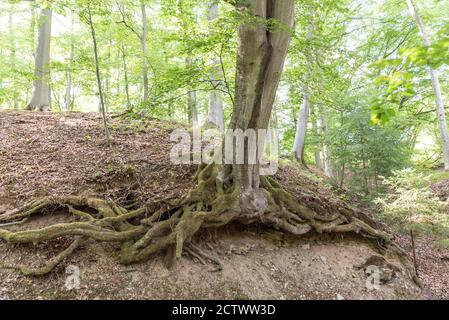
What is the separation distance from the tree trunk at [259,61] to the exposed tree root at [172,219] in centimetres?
100

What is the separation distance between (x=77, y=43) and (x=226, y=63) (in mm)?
12198

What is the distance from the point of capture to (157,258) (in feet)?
11.6

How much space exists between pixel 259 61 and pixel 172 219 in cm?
261

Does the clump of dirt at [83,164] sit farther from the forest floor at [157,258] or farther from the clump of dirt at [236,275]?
the clump of dirt at [236,275]

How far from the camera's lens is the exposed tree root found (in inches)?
130

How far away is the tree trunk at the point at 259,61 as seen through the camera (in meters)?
3.45

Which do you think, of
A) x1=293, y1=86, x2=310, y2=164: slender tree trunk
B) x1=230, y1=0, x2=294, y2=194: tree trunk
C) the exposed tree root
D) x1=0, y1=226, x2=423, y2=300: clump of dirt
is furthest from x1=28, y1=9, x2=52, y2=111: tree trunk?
x1=293, y1=86, x2=310, y2=164: slender tree trunk

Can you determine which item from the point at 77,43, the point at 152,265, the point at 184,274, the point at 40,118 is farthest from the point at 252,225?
the point at 77,43

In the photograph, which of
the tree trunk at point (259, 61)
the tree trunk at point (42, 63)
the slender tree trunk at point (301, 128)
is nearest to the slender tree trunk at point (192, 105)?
the slender tree trunk at point (301, 128)

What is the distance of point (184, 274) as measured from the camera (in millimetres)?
3457

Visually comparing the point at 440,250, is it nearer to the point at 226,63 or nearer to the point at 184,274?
the point at 184,274

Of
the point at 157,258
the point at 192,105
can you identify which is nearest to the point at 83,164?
the point at 157,258
